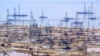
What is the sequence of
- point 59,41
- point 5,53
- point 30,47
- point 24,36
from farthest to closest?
point 24,36 → point 59,41 → point 30,47 → point 5,53

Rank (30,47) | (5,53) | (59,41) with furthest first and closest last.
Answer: (59,41), (30,47), (5,53)

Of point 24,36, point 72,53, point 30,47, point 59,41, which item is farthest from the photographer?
point 24,36

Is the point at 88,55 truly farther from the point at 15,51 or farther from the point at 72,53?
the point at 15,51

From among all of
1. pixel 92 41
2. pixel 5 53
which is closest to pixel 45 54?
pixel 5 53

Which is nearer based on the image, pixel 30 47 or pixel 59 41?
pixel 30 47

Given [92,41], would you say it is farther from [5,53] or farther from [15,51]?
[5,53]

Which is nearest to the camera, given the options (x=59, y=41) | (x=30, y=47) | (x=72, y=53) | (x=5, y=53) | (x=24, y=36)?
(x=5, y=53)

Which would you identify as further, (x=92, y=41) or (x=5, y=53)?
(x=92, y=41)

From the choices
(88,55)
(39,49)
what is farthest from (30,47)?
(88,55)
